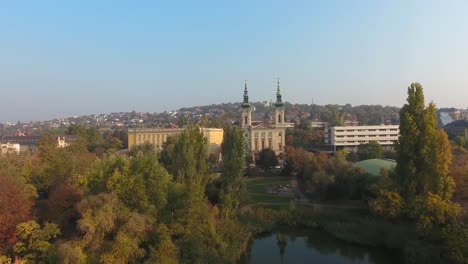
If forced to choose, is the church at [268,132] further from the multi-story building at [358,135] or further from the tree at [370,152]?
the tree at [370,152]

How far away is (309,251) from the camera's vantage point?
27297mm

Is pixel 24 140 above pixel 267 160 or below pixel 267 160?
above

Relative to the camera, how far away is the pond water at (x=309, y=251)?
25.3 metres

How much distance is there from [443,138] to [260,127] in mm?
56649

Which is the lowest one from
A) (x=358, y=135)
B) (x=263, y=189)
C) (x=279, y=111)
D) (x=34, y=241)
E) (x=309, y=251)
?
(x=309, y=251)

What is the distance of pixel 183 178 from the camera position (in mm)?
25266

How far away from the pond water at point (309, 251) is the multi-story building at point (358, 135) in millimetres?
58981

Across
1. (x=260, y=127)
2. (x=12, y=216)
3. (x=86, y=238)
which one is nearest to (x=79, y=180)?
(x=12, y=216)

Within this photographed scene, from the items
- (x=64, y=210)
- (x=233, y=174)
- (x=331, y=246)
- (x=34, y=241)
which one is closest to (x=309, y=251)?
(x=331, y=246)

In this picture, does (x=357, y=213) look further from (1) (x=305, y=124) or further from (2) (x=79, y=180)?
(1) (x=305, y=124)

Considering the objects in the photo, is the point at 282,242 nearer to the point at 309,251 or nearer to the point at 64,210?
the point at 309,251

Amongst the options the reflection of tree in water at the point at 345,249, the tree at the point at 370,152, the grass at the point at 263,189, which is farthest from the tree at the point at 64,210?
the tree at the point at 370,152

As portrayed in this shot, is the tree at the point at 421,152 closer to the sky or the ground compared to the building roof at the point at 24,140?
Result: closer to the sky

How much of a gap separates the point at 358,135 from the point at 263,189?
4833 centimetres
